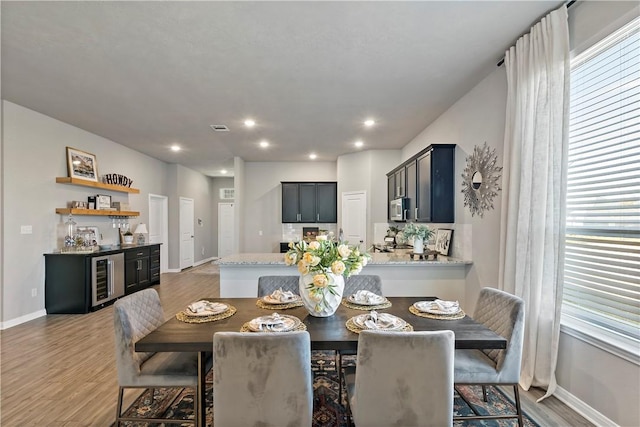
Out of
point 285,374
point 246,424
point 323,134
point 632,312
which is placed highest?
point 323,134

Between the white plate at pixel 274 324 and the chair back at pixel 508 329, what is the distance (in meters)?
1.26

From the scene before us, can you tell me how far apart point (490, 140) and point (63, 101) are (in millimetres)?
5074

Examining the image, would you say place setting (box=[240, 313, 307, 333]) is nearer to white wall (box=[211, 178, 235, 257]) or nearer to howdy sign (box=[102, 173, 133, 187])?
howdy sign (box=[102, 173, 133, 187])

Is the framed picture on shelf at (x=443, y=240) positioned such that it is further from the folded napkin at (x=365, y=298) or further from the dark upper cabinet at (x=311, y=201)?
the dark upper cabinet at (x=311, y=201)

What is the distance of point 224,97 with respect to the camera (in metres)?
3.71

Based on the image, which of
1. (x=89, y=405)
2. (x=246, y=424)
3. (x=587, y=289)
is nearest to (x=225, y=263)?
(x=89, y=405)

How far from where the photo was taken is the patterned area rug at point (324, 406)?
2.08 meters

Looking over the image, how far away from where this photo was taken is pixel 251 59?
2.85 m

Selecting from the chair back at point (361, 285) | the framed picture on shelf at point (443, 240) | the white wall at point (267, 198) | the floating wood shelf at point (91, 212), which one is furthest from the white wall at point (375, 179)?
the floating wood shelf at point (91, 212)

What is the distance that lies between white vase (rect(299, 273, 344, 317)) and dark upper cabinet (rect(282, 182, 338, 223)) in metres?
5.66

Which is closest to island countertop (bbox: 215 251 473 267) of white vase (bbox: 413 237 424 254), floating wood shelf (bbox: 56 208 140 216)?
white vase (bbox: 413 237 424 254)

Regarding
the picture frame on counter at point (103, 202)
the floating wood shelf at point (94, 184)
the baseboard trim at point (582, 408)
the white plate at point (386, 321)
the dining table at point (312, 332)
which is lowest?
the baseboard trim at point (582, 408)

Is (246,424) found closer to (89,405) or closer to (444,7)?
(89,405)

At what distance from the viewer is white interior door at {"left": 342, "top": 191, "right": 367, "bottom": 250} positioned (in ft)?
22.2
